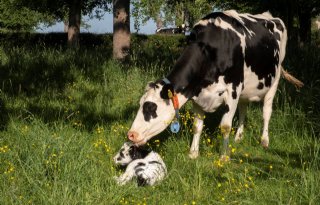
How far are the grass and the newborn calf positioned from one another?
0.10m

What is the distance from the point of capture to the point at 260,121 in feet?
24.5

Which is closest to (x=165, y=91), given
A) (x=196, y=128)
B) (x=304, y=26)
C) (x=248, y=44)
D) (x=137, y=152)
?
(x=137, y=152)

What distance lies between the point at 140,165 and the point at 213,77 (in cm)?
155

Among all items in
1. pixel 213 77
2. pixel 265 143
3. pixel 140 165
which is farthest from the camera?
pixel 265 143

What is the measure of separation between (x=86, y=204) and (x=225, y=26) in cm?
315

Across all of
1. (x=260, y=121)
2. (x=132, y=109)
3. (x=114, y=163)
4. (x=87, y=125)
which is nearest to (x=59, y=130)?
(x=87, y=125)

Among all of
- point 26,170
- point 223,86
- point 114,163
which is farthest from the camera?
point 223,86

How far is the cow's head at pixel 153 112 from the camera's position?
5363 millimetres

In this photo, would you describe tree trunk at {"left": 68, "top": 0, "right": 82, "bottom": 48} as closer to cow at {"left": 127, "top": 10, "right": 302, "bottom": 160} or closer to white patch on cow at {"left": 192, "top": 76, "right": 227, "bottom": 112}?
cow at {"left": 127, "top": 10, "right": 302, "bottom": 160}

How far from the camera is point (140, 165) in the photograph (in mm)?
5012

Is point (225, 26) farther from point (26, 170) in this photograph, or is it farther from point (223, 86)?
point (26, 170)

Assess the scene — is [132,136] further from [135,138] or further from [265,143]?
[265,143]

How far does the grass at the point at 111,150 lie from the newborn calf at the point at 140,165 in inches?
4.0

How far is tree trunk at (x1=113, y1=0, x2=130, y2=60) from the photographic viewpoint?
439 inches
